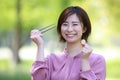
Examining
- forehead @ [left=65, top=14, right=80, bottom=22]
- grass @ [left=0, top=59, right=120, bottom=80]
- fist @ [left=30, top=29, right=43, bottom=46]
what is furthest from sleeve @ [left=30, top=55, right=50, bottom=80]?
grass @ [left=0, top=59, right=120, bottom=80]

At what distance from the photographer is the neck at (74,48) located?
396 cm

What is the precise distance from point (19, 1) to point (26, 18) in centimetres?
90

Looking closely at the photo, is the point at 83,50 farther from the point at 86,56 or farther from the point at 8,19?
the point at 8,19

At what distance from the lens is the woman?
388cm

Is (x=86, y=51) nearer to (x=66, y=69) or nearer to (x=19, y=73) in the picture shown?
(x=66, y=69)

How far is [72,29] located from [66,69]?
0.96 feet

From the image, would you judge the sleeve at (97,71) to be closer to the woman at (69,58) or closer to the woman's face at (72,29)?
the woman at (69,58)

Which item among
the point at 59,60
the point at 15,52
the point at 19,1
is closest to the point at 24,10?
the point at 19,1

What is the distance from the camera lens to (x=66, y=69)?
12.8 ft

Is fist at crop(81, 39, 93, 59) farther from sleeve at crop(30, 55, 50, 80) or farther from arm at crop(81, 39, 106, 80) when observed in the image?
sleeve at crop(30, 55, 50, 80)

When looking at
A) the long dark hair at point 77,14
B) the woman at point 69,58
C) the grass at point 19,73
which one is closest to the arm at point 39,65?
the woman at point 69,58

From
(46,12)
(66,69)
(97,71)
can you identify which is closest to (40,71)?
(66,69)

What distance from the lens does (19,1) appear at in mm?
21328

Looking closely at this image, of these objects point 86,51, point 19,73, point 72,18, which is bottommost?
point 19,73
